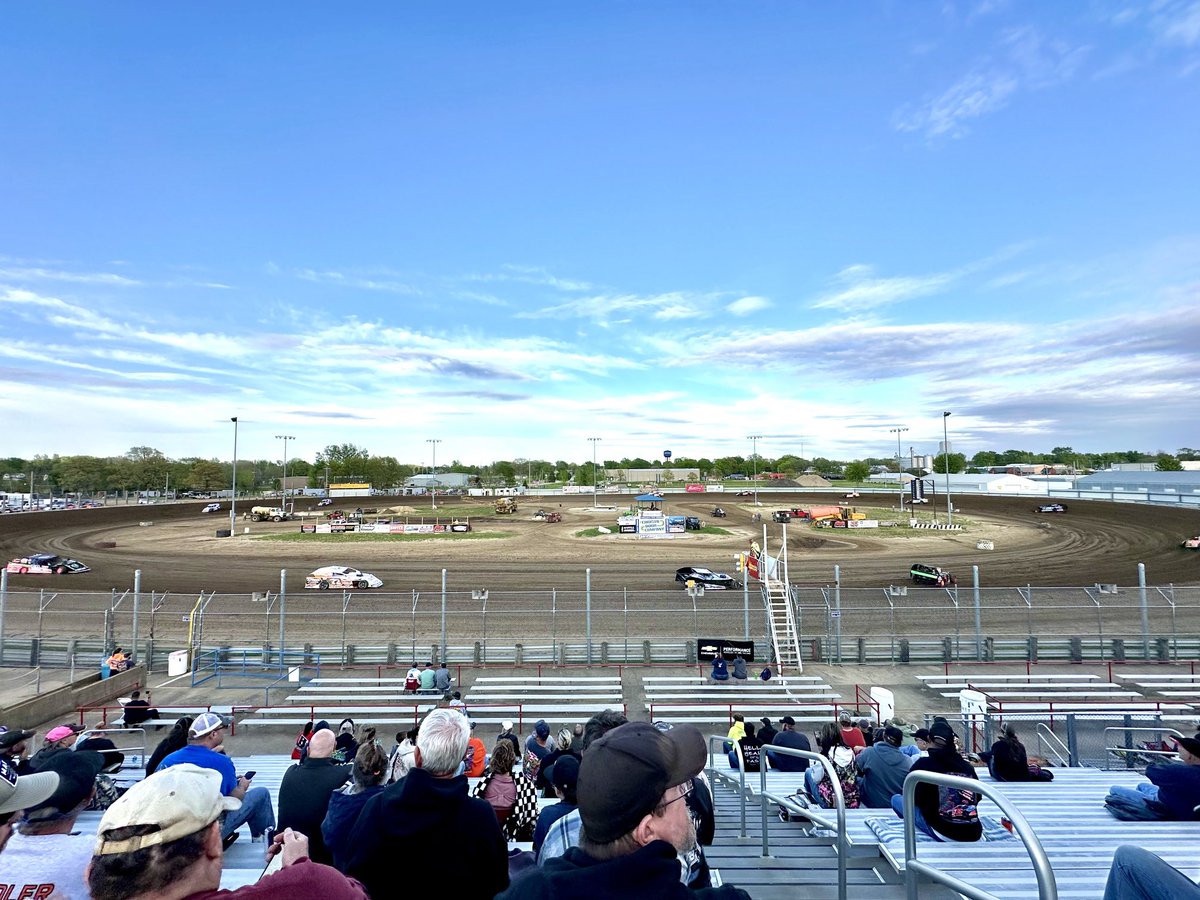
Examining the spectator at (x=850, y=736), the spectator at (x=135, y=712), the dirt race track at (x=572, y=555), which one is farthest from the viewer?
the dirt race track at (x=572, y=555)

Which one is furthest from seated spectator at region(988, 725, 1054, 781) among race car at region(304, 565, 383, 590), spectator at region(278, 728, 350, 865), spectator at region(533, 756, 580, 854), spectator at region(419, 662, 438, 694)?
race car at region(304, 565, 383, 590)

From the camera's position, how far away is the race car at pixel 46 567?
36.0m

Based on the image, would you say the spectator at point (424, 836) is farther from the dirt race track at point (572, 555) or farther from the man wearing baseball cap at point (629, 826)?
the dirt race track at point (572, 555)

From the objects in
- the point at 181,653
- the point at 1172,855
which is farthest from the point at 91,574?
the point at 1172,855

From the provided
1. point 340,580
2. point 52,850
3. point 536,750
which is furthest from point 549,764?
point 340,580

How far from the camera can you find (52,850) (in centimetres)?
242

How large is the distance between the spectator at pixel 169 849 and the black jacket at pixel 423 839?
99cm

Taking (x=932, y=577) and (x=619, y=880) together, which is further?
(x=932, y=577)

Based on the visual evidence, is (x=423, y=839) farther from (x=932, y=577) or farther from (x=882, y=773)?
(x=932, y=577)

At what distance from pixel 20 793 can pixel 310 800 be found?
2.04 m

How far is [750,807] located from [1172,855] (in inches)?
190

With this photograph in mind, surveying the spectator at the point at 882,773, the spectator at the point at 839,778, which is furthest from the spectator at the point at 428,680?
the spectator at the point at 882,773

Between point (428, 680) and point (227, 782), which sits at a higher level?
point (227, 782)

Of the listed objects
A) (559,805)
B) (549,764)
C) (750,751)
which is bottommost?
(750,751)
